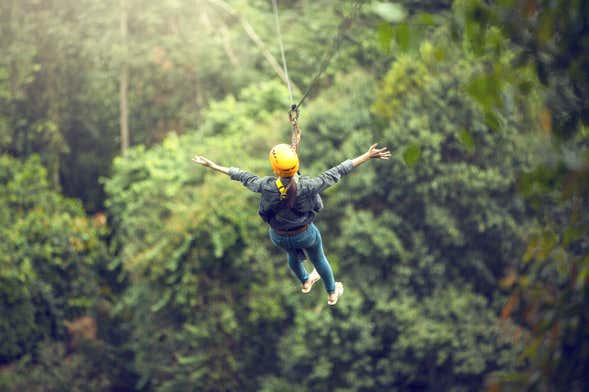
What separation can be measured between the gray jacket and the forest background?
4614 millimetres

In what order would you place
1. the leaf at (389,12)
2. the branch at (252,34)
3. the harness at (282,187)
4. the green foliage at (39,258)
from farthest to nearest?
the green foliage at (39,258) < the branch at (252,34) < the harness at (282,187) < the leaf at (389,12)

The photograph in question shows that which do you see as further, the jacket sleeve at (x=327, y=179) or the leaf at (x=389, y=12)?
the jacket sleeve at (x=327, y=179)

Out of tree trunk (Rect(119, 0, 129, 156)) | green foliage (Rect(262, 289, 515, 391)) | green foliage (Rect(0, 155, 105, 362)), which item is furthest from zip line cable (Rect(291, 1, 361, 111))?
green foliage (Rect(0, 155, 105, 362))

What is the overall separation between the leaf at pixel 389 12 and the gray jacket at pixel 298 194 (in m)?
2.50

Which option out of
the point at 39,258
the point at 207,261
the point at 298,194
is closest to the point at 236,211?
the point at 207,261

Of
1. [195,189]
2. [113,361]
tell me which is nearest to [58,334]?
[113,361]

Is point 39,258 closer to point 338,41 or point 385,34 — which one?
point 338,41

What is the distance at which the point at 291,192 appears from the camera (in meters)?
4.93

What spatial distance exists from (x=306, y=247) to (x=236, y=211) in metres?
8.21

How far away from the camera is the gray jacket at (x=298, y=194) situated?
4.96m

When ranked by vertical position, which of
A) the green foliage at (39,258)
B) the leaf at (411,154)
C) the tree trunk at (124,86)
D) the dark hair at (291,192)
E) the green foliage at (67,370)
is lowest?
the leaf at (411,154)

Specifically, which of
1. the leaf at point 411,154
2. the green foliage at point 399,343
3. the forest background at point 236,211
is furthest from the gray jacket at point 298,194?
the green foliage at point 399,343

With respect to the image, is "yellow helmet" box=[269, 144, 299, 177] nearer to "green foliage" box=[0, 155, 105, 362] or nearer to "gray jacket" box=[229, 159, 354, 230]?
"gray jacket" box=[229, 159, 354, 230]

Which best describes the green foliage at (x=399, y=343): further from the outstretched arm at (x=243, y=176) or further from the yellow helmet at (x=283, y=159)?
the yellow helmet at (x=283, y=159)
